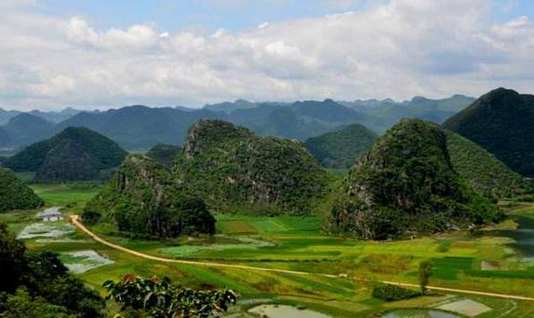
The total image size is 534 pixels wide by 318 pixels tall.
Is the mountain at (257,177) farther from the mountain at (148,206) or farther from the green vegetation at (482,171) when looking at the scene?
the green vegetation at (482,171)

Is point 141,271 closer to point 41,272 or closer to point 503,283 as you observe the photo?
point 41,272

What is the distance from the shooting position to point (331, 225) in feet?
445

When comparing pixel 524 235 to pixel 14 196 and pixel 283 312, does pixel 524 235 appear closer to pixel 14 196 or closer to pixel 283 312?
pixel 283 312

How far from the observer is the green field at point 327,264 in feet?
254

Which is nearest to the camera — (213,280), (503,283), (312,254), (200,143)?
(503,283)

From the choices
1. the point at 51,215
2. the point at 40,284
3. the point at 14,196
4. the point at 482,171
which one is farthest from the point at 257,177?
the point at 40,284

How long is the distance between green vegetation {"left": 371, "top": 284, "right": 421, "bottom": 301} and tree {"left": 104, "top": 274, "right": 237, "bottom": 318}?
3867 cm

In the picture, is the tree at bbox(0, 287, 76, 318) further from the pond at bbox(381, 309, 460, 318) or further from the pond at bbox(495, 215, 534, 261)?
the pond at bbox(495, 215, 534, 261)

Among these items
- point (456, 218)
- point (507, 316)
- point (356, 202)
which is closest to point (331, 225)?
point (356, 202)

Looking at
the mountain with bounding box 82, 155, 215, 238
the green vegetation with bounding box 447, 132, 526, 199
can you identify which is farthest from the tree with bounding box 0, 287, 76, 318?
the green vegetation with bounding box 447, 132, 526, 199

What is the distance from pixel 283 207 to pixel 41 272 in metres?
108

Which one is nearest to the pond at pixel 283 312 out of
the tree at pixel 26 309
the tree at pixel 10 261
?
the tree at pixel 10 261

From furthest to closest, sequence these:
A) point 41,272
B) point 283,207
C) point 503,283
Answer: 1. point 283,207
2. point 503,283
3. point 41,272

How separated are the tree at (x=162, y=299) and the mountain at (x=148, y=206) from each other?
3437 inches
